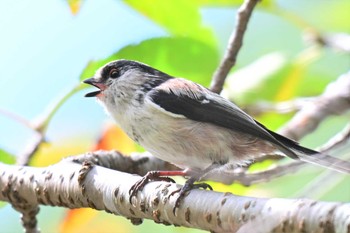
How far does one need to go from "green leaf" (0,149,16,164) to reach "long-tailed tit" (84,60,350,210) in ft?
1.09

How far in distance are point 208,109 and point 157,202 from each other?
0.51 meters

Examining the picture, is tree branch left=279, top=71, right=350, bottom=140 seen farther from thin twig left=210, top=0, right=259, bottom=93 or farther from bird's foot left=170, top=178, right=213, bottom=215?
bird's foot left=170, top=178, right=213, bottom=215

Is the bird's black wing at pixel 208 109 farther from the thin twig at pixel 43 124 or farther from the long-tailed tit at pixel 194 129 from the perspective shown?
the thin twig at pixel 43 124

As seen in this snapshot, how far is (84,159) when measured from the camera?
2.08 meters

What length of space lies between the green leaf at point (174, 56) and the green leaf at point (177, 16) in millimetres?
33

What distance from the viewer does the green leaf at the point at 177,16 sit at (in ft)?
7.21

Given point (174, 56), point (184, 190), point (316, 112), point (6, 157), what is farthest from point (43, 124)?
point (316, 112)

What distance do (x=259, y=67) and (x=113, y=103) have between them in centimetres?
63

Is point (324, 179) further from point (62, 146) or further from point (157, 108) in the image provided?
point (62, 146)

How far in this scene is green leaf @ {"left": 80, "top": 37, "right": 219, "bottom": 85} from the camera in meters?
2.25

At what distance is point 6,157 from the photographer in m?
2.19

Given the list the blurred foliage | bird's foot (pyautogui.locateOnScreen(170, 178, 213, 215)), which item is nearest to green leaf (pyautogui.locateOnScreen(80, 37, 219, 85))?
the blurred foliage

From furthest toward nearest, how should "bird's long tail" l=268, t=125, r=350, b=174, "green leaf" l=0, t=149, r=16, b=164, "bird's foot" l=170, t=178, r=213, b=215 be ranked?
1. "green leaf" l=0, t=149, r=16, b=164
2. "bird's long tail" l=268, t=125, r=350, b=174
3. "bird's foot" l=170, t=178, r=213, b=215

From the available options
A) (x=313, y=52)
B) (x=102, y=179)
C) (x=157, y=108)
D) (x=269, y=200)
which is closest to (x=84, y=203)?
(x=102, y=179)
